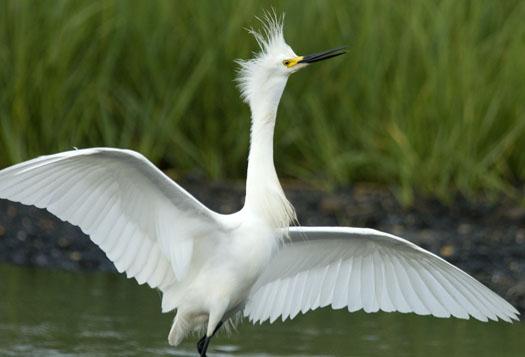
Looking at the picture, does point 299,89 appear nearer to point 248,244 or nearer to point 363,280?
point 363,280

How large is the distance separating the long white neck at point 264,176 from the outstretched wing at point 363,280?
0.77ft

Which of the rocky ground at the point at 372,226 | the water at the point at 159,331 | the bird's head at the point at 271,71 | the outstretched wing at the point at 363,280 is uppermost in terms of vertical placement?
the bird's head at the point at 271,71

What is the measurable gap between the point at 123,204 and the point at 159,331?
1.62 metres

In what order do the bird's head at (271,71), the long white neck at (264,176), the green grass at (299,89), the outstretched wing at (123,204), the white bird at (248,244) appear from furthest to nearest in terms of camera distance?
the green grass at (299,89) → the bird's head at (271,71) → the long white neck at (264,176) → the white bird at (248,244) → the outstretched wing at (123,204)

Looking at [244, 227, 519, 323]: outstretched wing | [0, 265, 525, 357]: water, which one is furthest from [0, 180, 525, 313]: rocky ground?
[244, 227, 519, 323]: outstretched wing

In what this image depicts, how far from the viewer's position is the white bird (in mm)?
5859

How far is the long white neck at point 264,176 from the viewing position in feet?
20.3

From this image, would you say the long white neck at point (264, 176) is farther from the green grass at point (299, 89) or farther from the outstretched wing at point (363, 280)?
the green grass at point (299, 89)

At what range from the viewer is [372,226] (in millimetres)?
9852

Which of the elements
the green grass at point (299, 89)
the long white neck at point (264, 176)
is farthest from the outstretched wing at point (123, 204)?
the green grass at point (299, 89)

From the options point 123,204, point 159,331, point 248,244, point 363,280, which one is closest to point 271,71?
point 248,244

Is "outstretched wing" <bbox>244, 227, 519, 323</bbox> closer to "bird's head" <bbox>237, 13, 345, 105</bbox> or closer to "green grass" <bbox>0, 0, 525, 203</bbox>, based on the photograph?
"bird's head" <bbox>237, 13, 345, 105</bbox>

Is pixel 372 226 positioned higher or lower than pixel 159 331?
Answer: higher

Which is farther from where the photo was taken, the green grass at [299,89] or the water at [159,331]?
the green grass at [299,89]
